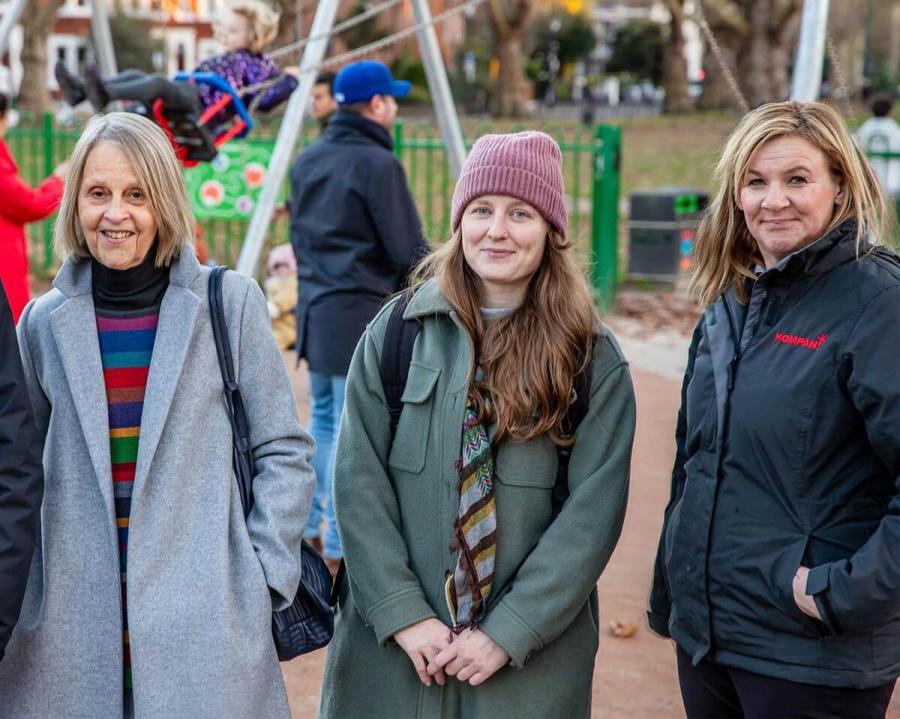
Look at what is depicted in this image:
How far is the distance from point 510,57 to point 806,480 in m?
37.7

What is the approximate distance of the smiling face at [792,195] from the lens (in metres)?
2.45

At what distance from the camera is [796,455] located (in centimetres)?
233

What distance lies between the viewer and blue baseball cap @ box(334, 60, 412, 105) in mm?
5066

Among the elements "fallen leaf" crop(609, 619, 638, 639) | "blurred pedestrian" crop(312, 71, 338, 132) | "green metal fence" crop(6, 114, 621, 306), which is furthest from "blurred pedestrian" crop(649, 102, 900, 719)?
"green metal fence" crop(6, 114, 621, 306)

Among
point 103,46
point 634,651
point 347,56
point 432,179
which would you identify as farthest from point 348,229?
point 432,179

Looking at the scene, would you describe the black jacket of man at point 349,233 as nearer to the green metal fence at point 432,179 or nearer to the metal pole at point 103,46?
the metal pole at point 103,46

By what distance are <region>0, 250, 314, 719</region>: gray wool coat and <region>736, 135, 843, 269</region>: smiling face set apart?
3.62 ft

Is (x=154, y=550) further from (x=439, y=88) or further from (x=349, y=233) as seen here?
(x=439, y=88)

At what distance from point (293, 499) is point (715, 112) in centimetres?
3820

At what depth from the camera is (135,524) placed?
2.39 metres

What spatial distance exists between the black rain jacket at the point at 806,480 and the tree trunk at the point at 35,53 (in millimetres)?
23247

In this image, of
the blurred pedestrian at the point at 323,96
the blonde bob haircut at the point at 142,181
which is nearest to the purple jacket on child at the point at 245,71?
the blurred pedestrian at the point at 323,96

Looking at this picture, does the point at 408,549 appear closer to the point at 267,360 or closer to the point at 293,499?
the point at 293,499

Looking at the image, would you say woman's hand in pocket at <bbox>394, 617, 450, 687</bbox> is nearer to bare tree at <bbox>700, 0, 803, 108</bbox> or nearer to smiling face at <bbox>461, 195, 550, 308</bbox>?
smiling face at <bbox>461, 195, 550, 308</bbox>
